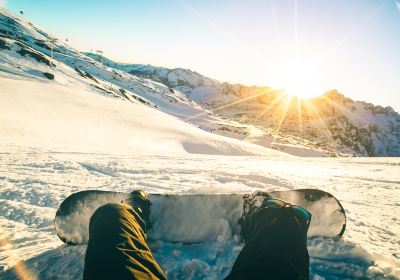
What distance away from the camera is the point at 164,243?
2984 millimetres

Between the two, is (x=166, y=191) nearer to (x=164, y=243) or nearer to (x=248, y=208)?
(x=164, y=243)

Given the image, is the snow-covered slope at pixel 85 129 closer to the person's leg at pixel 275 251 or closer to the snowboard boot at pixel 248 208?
the snowboard boot at pixel 248 208

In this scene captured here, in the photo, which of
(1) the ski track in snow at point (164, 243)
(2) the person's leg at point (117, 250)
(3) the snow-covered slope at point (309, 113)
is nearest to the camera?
(2) the person's leg at point (117, 250)

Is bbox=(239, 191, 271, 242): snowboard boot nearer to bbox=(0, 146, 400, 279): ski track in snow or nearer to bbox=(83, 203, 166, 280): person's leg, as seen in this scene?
bbox=(0, 146, 400, 279): ski track in snow

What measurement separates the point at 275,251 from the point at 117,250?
3.38ft

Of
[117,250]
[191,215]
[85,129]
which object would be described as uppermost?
[117,250]

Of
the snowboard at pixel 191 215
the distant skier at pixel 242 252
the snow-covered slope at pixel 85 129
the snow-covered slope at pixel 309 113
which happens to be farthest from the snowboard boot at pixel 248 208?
the snow-covered slope at pixel 309 113

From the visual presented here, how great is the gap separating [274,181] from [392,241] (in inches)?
148

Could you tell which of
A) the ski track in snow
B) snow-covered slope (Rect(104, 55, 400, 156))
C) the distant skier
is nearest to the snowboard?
the ski track in snow

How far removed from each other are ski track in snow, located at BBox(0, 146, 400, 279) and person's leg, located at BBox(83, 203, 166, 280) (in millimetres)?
568

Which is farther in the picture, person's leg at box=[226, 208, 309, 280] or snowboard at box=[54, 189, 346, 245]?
snowboard at box=[54, 189, 346, 245]

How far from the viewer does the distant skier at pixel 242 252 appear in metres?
1.79

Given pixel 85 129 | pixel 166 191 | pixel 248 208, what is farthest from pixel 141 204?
pixel 85 129

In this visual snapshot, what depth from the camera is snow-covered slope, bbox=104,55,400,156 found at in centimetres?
13262
